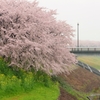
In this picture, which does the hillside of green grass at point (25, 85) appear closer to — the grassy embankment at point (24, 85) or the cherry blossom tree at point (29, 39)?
the grassy embankment at point (24, 85)

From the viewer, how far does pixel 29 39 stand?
1144 inches

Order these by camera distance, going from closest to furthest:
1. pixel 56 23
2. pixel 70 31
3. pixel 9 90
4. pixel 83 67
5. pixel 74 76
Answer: pixel 9 90
pixel 56 23
pixel 70 31
pixel 74 76
pixel 83 67

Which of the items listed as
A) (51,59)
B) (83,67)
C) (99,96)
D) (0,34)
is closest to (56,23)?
(51,59)

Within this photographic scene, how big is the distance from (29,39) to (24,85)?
558 cm

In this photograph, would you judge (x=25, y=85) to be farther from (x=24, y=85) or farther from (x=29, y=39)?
(x=29, y=39)

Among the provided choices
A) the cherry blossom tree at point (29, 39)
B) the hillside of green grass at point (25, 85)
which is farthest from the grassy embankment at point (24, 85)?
the cherry blossom tree at point (29, 39)

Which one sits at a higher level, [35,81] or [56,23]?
[56,23]

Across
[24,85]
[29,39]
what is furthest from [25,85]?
[29,39]

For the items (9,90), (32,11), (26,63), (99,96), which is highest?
(32,11)

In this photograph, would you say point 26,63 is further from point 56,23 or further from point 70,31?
point 70,31

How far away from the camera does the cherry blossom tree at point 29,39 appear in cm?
2730

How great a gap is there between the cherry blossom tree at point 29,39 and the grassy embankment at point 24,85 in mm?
767

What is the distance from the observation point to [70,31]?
36438 mm

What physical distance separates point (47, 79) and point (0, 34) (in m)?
6.81
